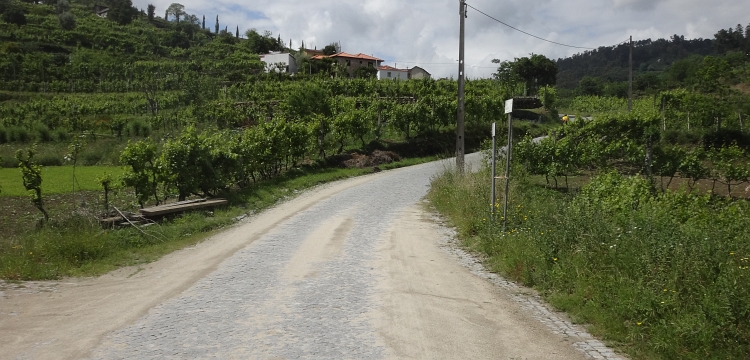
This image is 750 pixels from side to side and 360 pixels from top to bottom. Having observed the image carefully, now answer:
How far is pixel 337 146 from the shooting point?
3000 cm

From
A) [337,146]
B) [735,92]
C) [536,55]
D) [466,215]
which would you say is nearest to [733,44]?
[536,55]

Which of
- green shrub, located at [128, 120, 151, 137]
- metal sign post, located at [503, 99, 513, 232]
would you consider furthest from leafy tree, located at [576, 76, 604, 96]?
metal sign post, located at [503, 99, 513, 232]

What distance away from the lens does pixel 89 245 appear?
9969 mm

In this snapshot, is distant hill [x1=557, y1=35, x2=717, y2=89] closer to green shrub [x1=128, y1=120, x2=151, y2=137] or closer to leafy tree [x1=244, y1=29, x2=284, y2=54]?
leafy tree [x1=244, y1=29, x2=284, y2=54]

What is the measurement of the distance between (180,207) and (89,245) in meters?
3.95

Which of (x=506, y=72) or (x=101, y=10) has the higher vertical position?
(x=101, y=10)

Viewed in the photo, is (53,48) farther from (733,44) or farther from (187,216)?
(733,44)

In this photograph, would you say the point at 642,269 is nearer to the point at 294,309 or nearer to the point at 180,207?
the point at 294,309

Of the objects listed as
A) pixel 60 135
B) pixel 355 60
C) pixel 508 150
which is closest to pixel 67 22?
pixel 355 60

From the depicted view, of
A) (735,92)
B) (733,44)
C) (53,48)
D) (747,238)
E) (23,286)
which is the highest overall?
(733,44)

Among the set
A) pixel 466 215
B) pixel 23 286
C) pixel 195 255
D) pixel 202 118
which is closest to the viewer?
pixel 23 286

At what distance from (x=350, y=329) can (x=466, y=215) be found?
22.4 ft

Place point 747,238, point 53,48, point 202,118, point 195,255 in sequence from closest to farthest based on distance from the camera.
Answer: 1. point 747,238
2. point 195,255
3. point 202,118
4. point 53,48

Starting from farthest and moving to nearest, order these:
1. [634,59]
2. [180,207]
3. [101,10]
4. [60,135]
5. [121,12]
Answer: [634,59] → [101,10] → [121,12] → [60,135] → [180,207]
